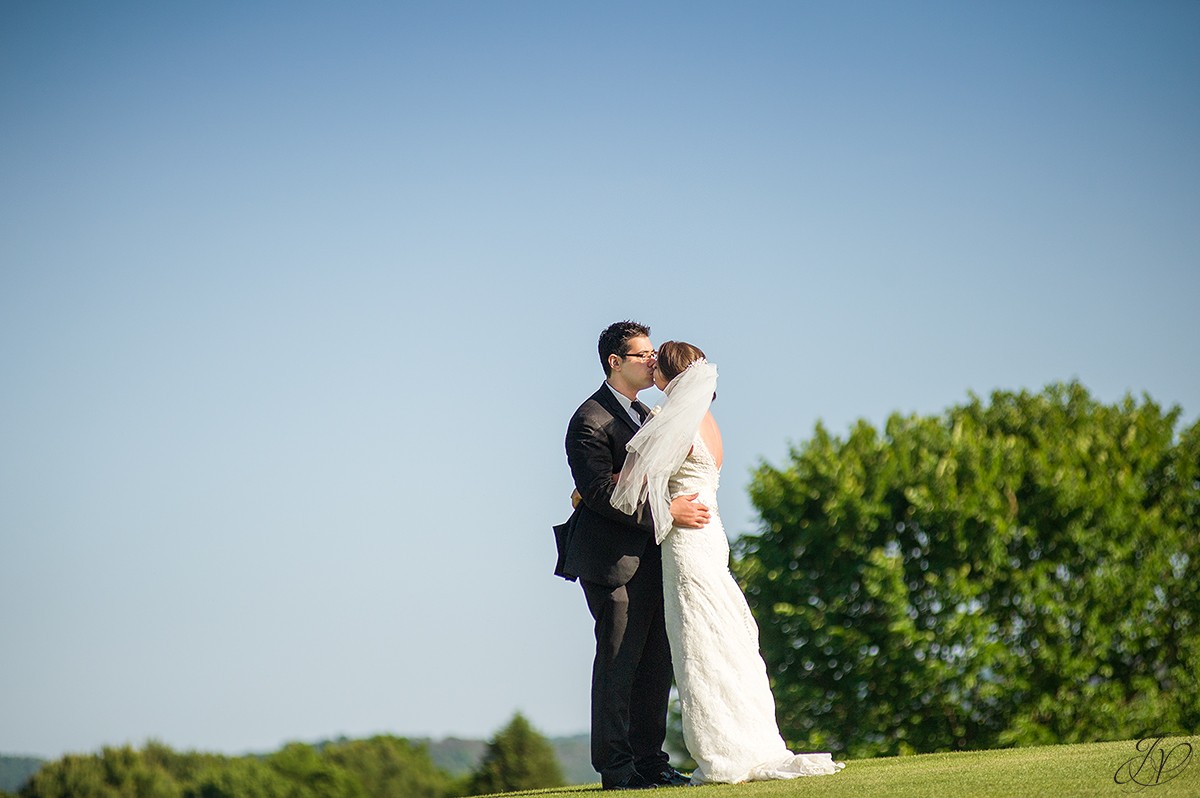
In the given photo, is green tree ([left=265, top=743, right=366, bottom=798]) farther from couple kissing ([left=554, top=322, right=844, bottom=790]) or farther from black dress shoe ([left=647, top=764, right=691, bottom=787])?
couple kissing ([left=554, top=322, right=844, bottom=790])

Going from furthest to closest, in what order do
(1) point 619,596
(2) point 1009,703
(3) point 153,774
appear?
(3) point 153,774 → (2) point 1009,703 → (1) point 619,596

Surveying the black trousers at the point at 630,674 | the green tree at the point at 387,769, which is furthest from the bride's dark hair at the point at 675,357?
the green tree at the point at 387,769

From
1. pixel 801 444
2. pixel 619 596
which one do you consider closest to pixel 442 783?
pixel 801 444

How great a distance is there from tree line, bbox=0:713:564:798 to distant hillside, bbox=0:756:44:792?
72 cm

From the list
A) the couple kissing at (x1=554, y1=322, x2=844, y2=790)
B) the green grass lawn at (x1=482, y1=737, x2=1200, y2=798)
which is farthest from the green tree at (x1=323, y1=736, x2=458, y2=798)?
the green grass lawn at (x1=482, y1=737, x2=1200, y2=798)

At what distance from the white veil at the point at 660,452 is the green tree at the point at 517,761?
201ft

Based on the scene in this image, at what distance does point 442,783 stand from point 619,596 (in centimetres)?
8813

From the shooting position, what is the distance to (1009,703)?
750 inches

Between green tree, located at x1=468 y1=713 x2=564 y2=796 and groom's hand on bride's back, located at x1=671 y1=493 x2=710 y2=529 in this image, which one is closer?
groom's hand on bride's back, located at x1=671 y1=493 x2=710 y2=529

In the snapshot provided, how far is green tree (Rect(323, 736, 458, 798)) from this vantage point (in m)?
87.0

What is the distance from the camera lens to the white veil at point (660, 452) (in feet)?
25.3

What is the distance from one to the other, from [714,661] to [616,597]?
2.53ft

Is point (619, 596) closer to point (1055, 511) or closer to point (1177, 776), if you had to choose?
point (1177, 776)

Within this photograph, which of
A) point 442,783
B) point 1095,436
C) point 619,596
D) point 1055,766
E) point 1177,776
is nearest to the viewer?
point 1177,776
